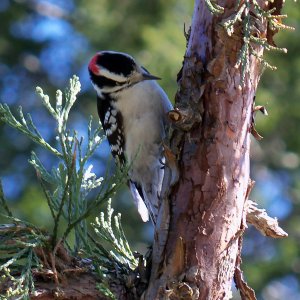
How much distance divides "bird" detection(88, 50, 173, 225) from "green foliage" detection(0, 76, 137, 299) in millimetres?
1061

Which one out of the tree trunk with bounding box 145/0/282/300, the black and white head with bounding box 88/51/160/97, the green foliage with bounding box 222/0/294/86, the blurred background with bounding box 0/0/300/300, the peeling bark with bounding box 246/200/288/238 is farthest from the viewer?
the blurred background with bounding box 0/0/300/300

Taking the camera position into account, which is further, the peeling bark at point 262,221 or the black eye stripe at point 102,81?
the black eye stripe at point 102,81

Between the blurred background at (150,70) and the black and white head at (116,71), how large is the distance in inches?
167

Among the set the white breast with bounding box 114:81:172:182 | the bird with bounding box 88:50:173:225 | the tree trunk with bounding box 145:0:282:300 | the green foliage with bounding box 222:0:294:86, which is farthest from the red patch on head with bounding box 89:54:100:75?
the green foliage with bounding box 222:0:294:86

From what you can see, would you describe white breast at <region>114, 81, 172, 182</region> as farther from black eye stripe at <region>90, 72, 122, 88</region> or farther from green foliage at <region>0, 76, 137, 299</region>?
green foliage at <region>0, 76, 137, 299</region>

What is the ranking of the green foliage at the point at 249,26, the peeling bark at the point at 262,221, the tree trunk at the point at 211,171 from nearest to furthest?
the green foliage at the point at 249,26
the tree trunk at the point at 211,171
the peeling bark at the point at 262,221

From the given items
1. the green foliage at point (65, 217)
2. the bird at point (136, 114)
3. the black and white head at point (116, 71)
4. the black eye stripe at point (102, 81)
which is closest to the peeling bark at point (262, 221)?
the green foliage at point (65, 217)

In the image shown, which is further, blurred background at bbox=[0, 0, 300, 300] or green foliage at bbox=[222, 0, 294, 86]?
blurred background at bbox=[0, 0, 300, 300]

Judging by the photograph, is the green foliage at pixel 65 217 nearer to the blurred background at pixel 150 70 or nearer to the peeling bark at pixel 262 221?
the peeling bark at pixel 262 221

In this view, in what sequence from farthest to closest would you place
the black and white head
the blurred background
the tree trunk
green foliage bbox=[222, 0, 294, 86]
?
the blurred background < the black and white head < the tree trunk < green foliage bbox=[222, 0, 294, 86]

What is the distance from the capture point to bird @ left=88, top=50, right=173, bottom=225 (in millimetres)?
4574

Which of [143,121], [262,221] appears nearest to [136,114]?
[143,121]

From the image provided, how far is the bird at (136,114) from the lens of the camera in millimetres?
4574

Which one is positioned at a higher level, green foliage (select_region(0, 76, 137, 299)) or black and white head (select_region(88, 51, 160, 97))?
black and white head (select_region(88, 51, 160, 97))
